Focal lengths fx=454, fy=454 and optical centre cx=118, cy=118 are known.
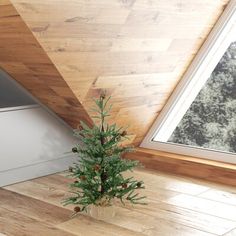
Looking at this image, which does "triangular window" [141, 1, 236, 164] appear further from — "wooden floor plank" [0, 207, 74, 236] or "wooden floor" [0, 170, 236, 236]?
"wooden floor plank" [0, 207, 74, 236]

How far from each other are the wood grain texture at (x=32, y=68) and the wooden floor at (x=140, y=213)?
56 cm

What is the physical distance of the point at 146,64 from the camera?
3.17 m

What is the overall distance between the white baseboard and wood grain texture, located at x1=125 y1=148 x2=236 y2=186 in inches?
22.1

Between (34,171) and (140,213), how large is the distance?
3.54ft

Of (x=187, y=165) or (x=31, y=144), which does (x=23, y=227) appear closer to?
(x=31, y=144)

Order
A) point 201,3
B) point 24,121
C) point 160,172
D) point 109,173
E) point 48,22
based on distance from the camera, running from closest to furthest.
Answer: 1. point 48,22
2. point 109,173
3. point 201,3
4. point 24,121
5. point 160,172

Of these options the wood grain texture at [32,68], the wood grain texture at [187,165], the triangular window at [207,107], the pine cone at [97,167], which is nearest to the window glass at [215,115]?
the triangular window at [207,107]

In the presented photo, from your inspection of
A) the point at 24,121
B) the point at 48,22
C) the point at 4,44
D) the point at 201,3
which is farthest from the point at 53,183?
the point at 201,3

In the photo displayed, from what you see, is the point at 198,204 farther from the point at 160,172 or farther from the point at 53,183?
the point at 53,183

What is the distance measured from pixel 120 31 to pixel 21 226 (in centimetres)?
127

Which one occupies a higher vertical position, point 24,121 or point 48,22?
point 48,22

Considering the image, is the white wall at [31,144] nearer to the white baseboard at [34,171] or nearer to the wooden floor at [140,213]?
the white baseboard at [34,171]

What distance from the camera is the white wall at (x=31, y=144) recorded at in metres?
3.24

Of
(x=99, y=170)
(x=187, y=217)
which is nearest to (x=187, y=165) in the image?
(x=187, y=217)
